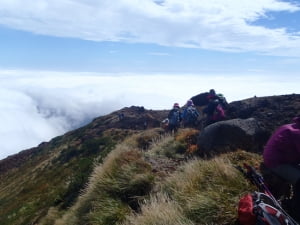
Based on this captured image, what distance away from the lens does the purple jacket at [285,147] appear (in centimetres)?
669

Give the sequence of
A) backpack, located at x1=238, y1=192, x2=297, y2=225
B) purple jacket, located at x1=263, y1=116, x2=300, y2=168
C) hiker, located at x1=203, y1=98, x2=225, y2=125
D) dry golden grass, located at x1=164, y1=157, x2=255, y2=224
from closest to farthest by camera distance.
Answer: backpack, located at x1=238, y1=192, x2=297, y2=225 → dry golden grass, located at x1=164, y1=157, x2=255, y2=224 → purple jacket, located at x1=263, y1=116, x2=300, y2=168 → hiker, located at x1=203, y1=98, x2=225, y2=125

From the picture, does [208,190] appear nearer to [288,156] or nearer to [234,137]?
[288,156]

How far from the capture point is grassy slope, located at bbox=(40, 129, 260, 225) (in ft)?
21.6

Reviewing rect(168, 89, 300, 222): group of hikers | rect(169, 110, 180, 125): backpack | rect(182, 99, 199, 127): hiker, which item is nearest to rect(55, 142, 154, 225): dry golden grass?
rect(168, 89, 300, 222): group of hikers

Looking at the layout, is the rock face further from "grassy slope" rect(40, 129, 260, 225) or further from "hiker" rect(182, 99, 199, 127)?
"hiker" rect(182, 99, 199, 127)

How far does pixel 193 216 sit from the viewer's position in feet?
21.5

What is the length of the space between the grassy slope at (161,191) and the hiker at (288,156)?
648 millimetres

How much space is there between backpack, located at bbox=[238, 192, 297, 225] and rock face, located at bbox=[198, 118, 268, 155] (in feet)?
17.7

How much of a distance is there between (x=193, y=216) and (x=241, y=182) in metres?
1.22

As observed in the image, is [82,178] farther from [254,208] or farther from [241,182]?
[254,208]

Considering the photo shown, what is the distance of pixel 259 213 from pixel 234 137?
6086 mm

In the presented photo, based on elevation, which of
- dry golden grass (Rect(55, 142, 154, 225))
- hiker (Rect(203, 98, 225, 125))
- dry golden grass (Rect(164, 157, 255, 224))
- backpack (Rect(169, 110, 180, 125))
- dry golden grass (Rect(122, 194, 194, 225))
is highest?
hiker (Rect(203, 98, 225, 125))

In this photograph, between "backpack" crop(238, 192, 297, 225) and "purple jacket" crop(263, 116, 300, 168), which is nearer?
"backpack" crop(238, 192, 297, 225)

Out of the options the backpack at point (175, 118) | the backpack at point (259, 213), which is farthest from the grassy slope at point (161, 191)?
the backpack at point (175, 118)
